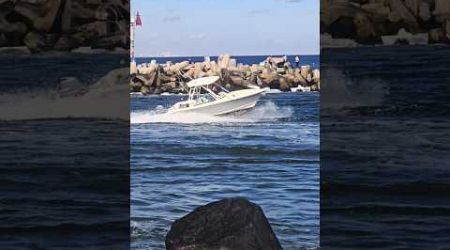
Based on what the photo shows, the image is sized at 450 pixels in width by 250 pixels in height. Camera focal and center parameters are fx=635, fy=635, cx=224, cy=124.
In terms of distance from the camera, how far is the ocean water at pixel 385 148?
3.72 meters

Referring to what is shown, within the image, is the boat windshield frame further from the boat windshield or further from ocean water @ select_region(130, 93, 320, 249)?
ocean water @ select_region(130, 93, 320, 249)

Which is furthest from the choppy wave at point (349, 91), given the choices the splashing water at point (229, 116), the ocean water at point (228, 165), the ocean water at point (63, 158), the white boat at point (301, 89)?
the splashing water at point (229, 116)

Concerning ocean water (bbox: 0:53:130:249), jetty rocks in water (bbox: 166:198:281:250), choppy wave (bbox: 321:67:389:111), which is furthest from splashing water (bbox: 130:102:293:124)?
choppy wave (bbox: 321:67:389:111)

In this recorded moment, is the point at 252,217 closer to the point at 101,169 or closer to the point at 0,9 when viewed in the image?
the point at 101,169

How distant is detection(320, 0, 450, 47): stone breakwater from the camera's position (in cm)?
378

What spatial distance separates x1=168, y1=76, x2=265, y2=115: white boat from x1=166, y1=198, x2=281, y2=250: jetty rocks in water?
5.68 feet

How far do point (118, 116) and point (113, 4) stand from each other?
2.27ft

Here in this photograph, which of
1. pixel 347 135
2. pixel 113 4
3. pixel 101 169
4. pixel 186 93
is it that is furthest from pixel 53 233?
pixel 186 93

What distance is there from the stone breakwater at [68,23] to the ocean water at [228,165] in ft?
4.42

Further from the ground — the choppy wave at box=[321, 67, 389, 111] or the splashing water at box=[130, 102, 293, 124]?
the choppy wave at box=[321, 67, 389, 111]

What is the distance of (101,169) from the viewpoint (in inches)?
153

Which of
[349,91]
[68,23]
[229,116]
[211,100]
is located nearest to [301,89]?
[229,116]

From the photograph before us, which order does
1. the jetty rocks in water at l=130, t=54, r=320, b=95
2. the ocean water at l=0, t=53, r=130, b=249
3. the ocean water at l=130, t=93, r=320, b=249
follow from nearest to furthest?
the ocean water at l=0, t=53, r=130, b=249
the ocean water at l=130, t=93, r=320, b=249
the jetty rocks in water at l=130, t=54, r=320, b=95

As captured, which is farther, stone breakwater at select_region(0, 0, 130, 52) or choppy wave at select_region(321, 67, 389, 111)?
stone breakwater at select_region(0, 0, 130, 52)
